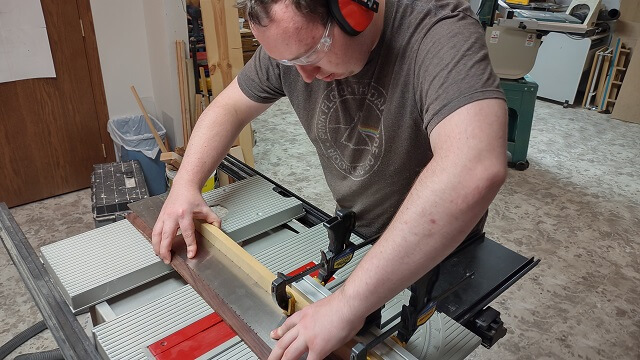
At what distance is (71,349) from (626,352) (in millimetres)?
2395

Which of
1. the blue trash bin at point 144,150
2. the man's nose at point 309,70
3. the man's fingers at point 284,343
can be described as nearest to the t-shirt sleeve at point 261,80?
the man's nose at point 309,70

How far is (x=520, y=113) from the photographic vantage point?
375cm

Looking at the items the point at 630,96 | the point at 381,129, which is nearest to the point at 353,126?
the point at 381,129

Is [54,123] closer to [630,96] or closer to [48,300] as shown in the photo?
[48,300]

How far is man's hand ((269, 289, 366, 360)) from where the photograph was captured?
2.63ft

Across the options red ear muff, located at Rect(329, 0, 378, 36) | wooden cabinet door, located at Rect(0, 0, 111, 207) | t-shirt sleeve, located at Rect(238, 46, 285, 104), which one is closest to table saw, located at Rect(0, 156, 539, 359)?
t-shirt sleeve, located at Rect(238, 46, 285, 104)

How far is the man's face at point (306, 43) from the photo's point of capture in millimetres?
840

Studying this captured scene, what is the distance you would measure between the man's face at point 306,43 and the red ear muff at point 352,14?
19 millimetres

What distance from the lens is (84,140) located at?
128 inches

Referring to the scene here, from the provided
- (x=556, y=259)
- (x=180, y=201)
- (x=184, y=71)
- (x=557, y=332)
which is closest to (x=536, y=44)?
(x=556, y=259)

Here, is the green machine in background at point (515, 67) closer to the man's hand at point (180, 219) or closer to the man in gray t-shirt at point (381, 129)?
the man in gray t-shirt at point (381, 129)

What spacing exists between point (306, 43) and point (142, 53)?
8.94 ft

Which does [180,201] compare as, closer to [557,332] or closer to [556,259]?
[557,332]

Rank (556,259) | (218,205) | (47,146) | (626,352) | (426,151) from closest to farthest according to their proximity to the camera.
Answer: (426,151) → (218,205) → (626,352) → (556,259) → (47,146)
